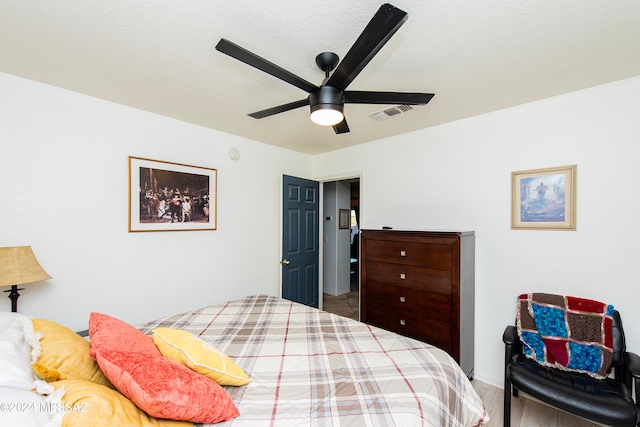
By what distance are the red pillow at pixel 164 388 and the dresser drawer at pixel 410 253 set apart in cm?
192

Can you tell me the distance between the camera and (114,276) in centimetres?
243

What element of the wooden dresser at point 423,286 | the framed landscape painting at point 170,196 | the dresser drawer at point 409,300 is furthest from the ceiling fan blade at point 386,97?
the framed landscape painting at point 170,196

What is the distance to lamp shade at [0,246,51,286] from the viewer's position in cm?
172

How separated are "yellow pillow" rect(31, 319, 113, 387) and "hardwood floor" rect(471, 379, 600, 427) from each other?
100 inches

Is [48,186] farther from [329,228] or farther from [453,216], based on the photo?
[329,228]

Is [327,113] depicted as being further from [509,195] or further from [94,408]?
[509,195]

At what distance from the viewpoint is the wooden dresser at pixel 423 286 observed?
234cm

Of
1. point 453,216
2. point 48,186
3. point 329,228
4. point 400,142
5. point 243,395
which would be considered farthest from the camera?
point 329,228

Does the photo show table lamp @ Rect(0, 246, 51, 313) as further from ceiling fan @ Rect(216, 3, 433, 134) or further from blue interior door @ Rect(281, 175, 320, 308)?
blue interior door @ Rect(281, 175, 320, 308)

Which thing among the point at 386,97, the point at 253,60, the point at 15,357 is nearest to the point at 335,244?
the point at 386,97

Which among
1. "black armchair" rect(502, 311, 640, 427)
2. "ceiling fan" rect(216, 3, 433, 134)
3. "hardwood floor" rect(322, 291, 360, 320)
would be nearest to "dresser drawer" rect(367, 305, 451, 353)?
"black armchair" rect(502, 311, 640, 427)

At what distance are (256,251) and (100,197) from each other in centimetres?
171

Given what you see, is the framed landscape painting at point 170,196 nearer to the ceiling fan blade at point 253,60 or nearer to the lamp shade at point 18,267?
the lamp shade at point 18,267

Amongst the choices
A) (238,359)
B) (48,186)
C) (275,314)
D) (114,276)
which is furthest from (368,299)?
(48,186)
